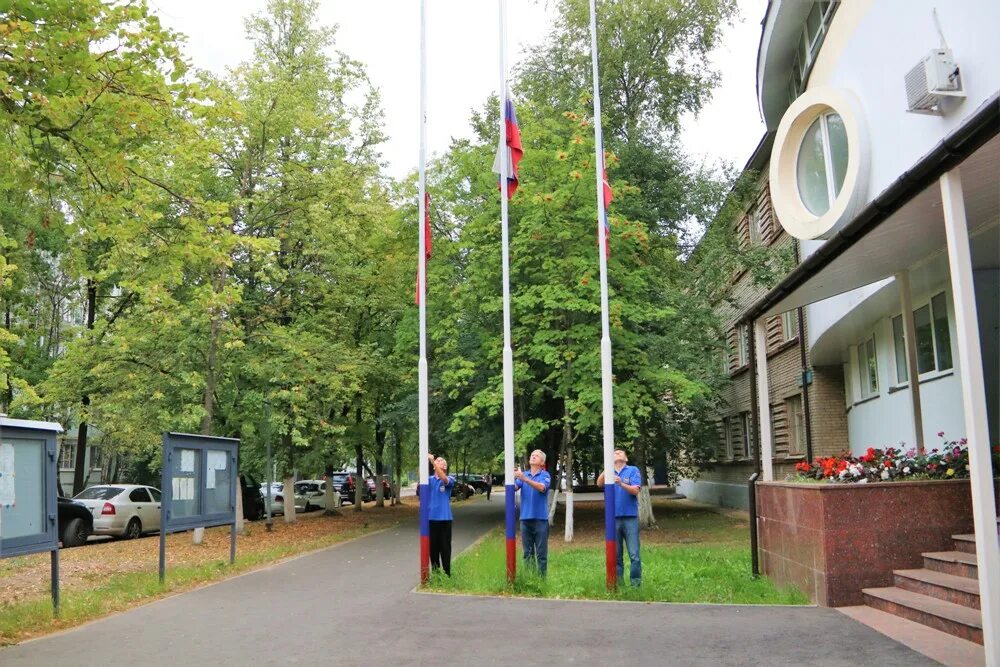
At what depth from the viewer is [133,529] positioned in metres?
22.9

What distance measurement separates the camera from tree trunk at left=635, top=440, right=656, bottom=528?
22.6 metres

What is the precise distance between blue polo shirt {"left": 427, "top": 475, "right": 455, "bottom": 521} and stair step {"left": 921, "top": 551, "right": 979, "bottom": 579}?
5500mm

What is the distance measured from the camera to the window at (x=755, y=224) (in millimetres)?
25953

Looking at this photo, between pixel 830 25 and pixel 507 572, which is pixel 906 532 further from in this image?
pixel 830 25

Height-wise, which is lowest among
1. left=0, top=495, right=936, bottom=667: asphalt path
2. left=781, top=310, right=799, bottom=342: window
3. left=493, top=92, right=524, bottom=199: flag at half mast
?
left=0, top=495, right=936, bottom=667: asphalt path

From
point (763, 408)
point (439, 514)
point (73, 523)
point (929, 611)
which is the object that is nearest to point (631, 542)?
point (439, 514)

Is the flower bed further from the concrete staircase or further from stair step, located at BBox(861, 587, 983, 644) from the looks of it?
stair step, located at BBox(861, 587, 983, 644)

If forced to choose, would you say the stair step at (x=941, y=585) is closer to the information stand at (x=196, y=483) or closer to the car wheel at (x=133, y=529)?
the information stand at (x=196, y=483)

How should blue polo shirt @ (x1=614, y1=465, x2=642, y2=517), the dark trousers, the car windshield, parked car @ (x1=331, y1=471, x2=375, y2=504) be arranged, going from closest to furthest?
1. blue polo shirt @ (x1=614, y1=465, x2=642, y2=517)
2. the dark trousers
3. the car windshield
4. parked car @ (x1=331, y1=471, x2=375, y2=504)

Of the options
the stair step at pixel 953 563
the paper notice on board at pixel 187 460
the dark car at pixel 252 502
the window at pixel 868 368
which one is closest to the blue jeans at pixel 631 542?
the stair step at pixel 953 563

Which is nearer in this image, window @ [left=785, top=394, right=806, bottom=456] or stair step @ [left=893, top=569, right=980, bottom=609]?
stair step @ [left=893, top=569, right=980, bottom=609]

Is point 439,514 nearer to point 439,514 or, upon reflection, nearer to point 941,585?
point 439,514

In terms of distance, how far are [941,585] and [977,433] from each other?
7.66 feet

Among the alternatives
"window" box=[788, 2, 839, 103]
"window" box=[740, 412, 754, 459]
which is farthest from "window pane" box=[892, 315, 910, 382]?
"window" box=[740, 412, 754, 459]
